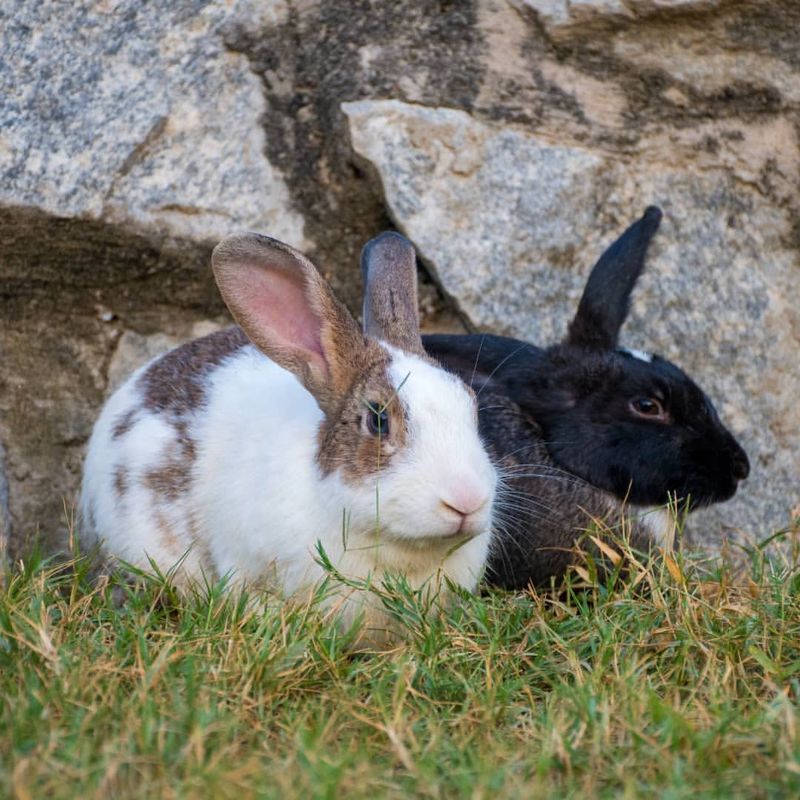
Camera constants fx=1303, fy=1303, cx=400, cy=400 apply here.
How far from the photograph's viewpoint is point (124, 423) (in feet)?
13.7

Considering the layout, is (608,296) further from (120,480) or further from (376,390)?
(120,480)

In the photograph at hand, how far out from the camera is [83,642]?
3072mm

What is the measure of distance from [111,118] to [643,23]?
197 centimetres

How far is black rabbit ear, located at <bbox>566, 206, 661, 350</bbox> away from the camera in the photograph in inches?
169

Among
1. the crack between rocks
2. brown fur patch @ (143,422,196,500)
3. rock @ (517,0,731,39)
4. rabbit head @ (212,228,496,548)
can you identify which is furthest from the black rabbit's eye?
rock @ (517,0,731,39)

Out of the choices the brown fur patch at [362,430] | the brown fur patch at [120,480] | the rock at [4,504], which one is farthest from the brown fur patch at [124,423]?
the brown fur patch at [362,430]

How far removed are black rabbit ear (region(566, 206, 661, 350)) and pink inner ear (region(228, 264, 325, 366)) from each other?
3.43 feet

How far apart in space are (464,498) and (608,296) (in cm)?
136

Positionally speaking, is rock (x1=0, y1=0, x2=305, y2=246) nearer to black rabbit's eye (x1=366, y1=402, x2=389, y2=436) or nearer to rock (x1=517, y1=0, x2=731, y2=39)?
rock (x1=517, y1=0, x2=731, y2=39)

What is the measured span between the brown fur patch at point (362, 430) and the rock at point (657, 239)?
1.29m

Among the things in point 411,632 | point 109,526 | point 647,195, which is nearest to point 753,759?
point 411,632

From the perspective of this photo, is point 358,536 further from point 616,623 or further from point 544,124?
point 544,124

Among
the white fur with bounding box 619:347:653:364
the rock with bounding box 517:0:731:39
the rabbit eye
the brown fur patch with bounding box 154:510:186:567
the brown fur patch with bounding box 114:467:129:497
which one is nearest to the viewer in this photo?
the brown fur patch with bounding box 154:510:186:567

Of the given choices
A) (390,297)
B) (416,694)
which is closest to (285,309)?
(390,297)
